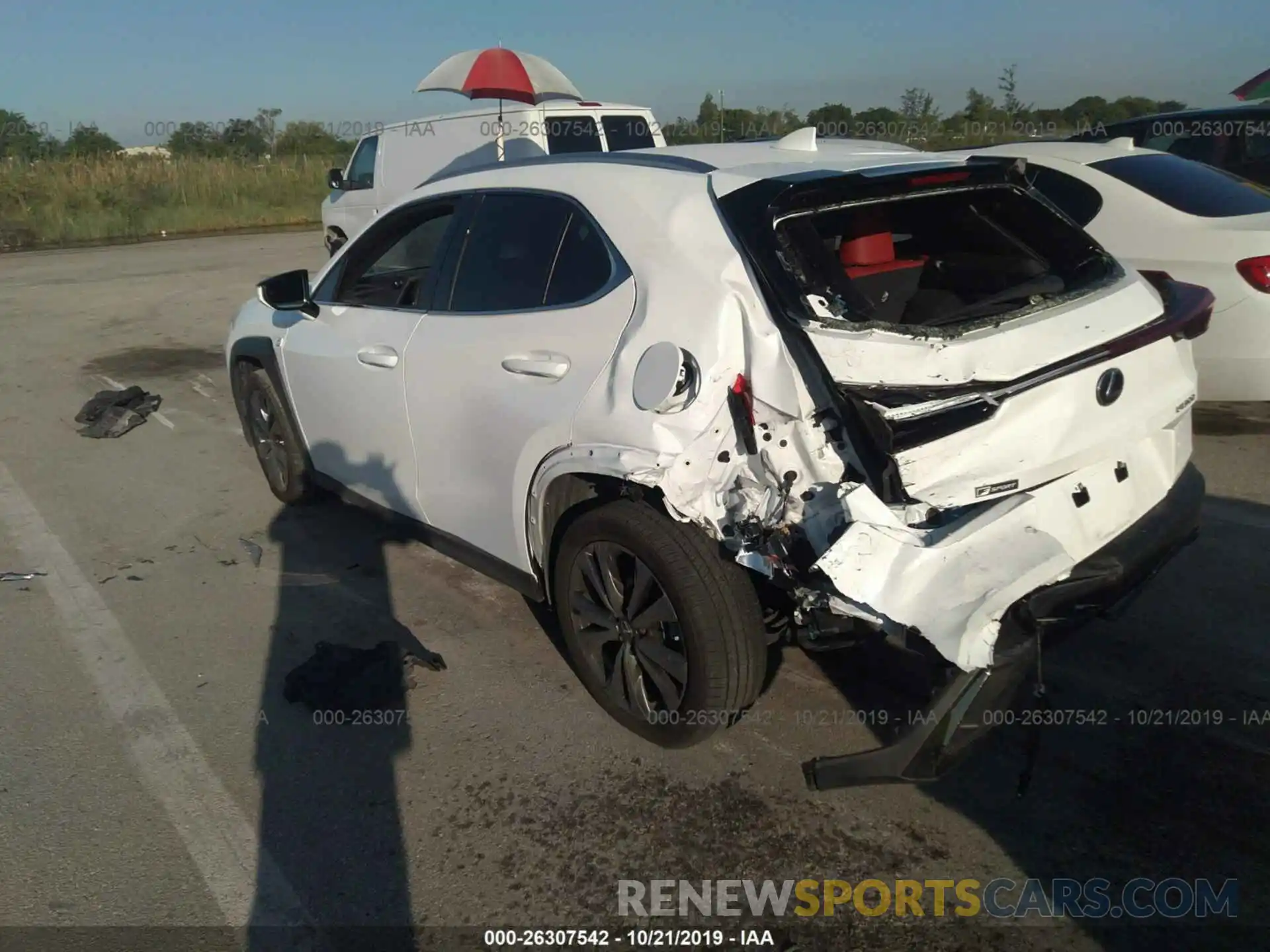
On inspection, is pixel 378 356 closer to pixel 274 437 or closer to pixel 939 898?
pixel 274 437

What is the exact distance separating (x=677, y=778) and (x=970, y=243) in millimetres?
2169

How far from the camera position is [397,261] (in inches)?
174

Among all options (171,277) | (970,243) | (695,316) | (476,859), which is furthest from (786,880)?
(171,277)

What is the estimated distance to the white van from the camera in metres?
12.0

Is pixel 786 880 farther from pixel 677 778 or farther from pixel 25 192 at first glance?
pixel 25 192

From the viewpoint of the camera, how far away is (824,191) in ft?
9.56

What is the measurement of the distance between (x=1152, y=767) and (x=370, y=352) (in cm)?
323

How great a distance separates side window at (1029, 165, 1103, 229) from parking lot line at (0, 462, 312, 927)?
528cm

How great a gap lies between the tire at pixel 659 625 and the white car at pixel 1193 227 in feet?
10.0

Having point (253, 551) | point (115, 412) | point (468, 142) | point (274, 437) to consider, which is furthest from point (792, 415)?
point (468, 142)

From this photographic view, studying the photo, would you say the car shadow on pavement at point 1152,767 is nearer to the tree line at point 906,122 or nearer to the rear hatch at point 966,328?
the rear hatch at point 966,328

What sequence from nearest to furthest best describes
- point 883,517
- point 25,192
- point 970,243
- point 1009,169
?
1. point 883,517
2. point 1009,169
3. point 970,243
4. point 25,192

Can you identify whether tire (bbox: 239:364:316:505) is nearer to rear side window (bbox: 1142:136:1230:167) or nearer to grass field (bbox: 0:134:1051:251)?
rear side window (bbox: 1142:136:1230:167)

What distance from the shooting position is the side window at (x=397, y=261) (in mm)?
3936
